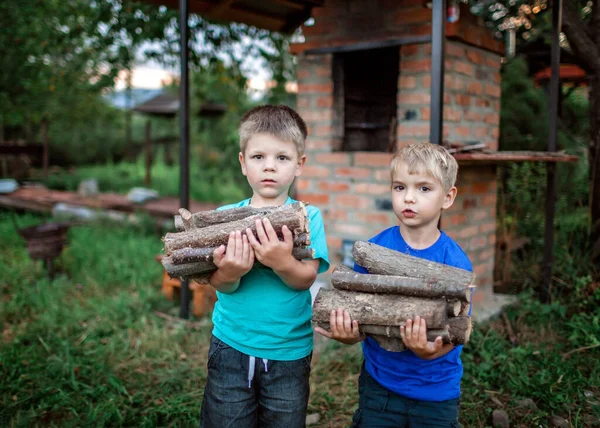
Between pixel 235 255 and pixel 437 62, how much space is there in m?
2.00

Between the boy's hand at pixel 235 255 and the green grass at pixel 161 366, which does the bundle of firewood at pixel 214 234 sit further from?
the green grass at pixel 161 366

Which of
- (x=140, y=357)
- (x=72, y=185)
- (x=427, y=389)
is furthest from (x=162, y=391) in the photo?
(x=72, y=185)

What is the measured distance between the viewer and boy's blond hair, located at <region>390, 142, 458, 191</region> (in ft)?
5.94

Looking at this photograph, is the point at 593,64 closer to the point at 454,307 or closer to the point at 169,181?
the point at 454,307

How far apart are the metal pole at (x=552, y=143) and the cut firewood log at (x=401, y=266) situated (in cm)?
290

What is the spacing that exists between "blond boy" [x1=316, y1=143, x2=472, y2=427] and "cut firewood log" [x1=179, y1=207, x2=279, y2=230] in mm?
462

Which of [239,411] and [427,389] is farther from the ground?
[427,389]

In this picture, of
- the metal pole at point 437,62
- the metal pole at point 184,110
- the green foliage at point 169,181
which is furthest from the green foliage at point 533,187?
the green foliage at point 169,181

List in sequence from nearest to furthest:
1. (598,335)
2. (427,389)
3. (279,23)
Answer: (427,389), (598,335), (279,23)

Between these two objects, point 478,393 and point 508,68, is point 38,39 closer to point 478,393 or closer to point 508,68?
point 508,68

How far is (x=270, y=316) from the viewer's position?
1.91 meters

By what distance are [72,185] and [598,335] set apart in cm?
1071

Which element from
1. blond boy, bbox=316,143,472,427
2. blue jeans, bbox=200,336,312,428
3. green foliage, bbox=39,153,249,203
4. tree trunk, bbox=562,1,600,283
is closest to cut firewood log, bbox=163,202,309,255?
blond boy, bbox=316,143,472,427

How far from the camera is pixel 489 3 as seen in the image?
18.0 feet
